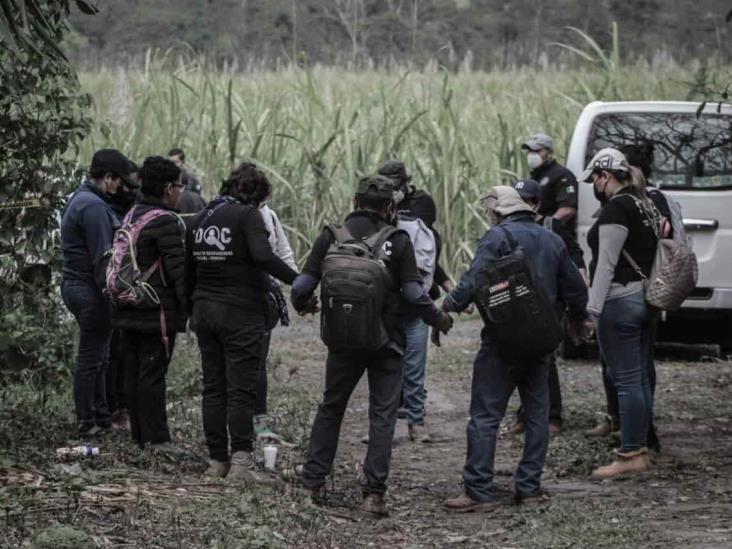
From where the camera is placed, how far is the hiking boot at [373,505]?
7242 millimetres

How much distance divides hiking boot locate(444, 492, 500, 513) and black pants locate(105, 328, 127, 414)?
256 cm

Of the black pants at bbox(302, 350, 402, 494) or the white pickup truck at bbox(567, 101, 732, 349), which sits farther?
the white pickup truck at bbox(567, 101, 732, 349)

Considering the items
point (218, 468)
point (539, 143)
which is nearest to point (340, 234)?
point (218, 468)

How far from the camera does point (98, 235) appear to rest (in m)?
8.17

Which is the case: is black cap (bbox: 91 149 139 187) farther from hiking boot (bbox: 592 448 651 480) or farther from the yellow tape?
hiking boot (bbox: 592 448 651 480)

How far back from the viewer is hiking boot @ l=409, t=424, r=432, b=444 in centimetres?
934

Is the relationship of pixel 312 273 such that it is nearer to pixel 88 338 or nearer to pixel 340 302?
pixel 340 302

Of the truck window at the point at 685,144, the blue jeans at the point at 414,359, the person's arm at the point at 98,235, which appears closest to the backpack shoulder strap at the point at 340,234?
the person's arm at the point at 98,235

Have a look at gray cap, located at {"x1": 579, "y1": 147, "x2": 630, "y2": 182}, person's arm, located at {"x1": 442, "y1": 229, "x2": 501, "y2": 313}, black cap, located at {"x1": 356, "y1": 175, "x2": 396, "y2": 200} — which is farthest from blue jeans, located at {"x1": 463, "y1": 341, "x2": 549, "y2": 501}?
gray cap, located at {"x1": 579, "y1": 147, "x2": 630, "y2": 182}

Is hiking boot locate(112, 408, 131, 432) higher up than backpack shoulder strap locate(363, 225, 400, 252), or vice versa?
backpack shoulder strap locate(363, 225, 400, 252)

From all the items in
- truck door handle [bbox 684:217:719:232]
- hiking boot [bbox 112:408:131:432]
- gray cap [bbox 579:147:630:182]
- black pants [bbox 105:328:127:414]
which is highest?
gray cap [bbox 579:147:630:182]

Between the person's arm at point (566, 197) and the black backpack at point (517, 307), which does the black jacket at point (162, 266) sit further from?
the person's arm at point (566, 197)

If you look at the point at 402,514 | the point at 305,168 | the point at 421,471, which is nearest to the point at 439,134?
the point at 305,168

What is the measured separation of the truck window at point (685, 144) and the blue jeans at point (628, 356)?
3.80 metres
